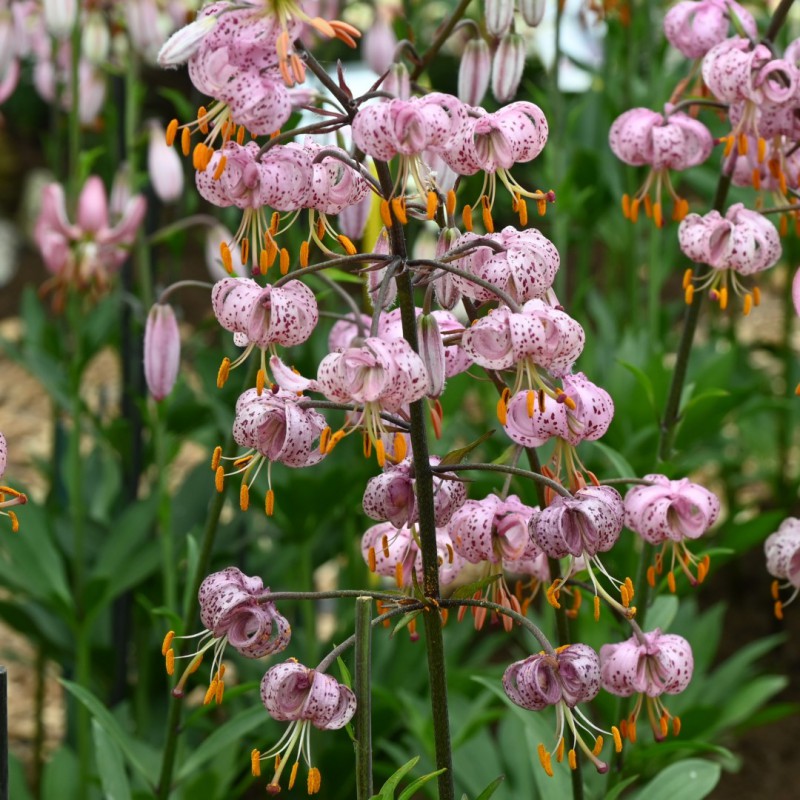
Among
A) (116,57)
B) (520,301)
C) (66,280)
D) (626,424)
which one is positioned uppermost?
(116,57)

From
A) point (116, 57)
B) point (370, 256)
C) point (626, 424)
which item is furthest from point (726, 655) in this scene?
point (370, 256)

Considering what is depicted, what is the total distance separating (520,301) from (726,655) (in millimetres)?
1909

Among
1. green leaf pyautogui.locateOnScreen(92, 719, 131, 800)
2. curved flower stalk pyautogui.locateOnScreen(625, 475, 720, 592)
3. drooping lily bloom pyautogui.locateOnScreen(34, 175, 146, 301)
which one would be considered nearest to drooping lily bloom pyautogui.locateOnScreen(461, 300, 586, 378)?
curved flower stalk pyautogui.locateOnScreen(625, 475, 720, 592)

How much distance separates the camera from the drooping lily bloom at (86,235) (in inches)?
73.6

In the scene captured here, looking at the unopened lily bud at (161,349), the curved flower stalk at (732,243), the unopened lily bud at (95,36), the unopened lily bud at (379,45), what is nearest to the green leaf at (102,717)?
the unopened lily bud at (161,349)

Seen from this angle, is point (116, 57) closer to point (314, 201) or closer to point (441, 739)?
point (314, 201)

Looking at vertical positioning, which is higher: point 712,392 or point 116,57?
point 116,57

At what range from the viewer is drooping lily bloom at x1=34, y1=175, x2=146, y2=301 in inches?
73.6

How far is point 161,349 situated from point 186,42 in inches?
23.1

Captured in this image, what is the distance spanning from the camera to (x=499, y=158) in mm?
864

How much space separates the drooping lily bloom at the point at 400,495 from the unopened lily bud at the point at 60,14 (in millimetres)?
1077

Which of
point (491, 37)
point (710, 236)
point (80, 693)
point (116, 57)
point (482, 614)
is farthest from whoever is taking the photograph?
point (116, 57)

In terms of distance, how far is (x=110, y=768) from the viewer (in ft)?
4.49

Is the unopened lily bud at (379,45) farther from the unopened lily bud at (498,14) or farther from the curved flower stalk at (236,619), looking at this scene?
the curved flower stalk at (236,619)
